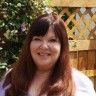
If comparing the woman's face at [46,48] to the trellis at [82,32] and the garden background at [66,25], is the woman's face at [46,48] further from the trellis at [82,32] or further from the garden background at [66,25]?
the trellis at [82,32]

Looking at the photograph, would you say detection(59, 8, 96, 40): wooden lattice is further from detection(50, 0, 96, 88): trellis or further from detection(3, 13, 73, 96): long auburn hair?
detection(3, 13, 73, 96): long auburn hair

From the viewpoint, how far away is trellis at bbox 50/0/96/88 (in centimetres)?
513

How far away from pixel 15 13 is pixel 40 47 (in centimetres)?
140

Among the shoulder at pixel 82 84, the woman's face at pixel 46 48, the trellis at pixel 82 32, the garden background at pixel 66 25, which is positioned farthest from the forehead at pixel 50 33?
the trellis at pixel 82 32

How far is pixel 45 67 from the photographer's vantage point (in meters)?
2.89

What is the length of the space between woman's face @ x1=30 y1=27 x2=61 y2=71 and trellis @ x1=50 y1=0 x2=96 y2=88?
7.34 feet

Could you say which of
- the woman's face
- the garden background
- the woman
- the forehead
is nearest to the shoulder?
the woman

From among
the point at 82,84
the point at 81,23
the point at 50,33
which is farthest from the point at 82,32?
the point at 50,33

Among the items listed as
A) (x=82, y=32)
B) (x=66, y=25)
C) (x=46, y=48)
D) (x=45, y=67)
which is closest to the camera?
(x=46, y=48)

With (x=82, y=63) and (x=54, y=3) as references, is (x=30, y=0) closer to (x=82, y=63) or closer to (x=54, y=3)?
(x=54, y=3)

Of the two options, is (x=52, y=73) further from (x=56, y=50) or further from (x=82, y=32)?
(x=82, y=32)

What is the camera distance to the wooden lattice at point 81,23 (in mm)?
5133

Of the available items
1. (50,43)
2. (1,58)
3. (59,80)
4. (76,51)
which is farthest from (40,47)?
(76,51)

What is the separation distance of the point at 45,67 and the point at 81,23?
2477mm
